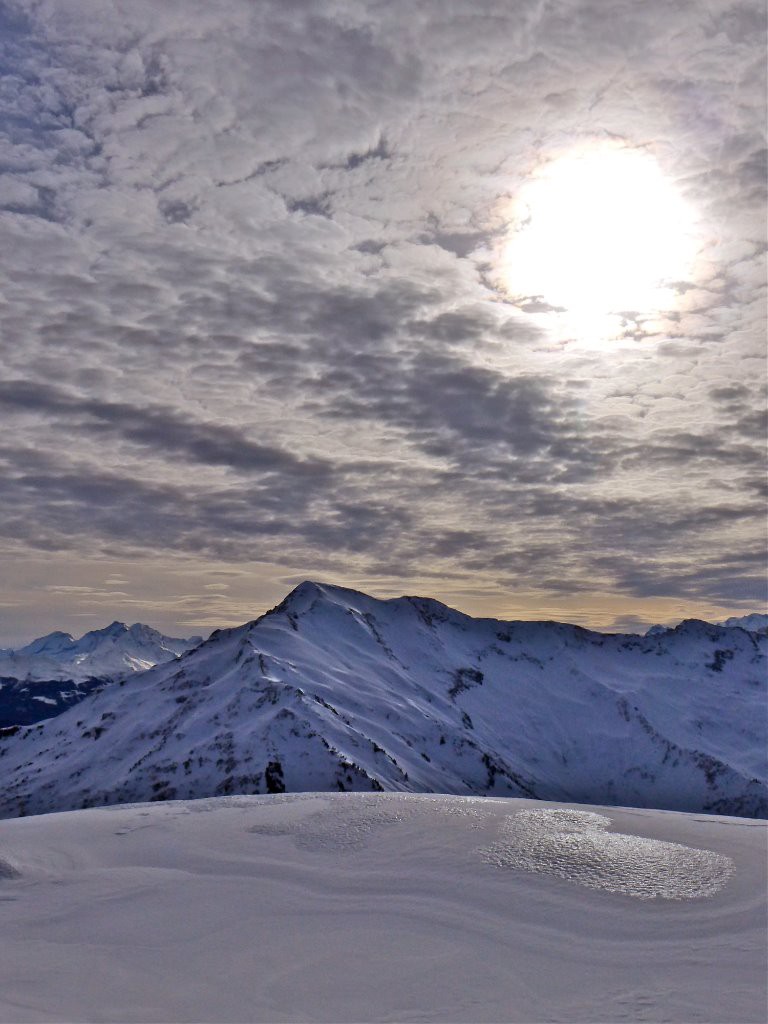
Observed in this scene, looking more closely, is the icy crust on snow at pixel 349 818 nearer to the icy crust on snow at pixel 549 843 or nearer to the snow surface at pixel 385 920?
the icy crust on snow at pixel 549 843

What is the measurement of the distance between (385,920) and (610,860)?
713 cm

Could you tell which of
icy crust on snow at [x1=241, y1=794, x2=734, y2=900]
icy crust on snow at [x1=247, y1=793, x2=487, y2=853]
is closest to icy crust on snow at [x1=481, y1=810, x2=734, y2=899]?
icy crust on snow at [x1=241, y1=794, x2=734, y2=900]

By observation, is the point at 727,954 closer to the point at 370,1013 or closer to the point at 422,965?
the point at 422,965

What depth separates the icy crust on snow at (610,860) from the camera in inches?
730

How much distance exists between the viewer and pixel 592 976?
Answer: 1389cm

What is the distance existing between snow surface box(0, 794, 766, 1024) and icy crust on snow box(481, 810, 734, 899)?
81 millimetres

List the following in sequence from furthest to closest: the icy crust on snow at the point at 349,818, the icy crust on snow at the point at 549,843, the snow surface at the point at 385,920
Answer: the icy crust on snow at the point at 349,818 → the icy crust on snow at the point at 549,843 → the snow surface at the point at 385,920

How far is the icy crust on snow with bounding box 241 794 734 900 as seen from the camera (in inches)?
745

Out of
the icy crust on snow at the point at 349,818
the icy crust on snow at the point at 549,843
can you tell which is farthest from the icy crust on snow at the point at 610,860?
the icy crust on snow at the point at 349,818

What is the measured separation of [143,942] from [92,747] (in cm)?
16345

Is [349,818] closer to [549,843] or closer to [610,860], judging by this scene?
[549,843]

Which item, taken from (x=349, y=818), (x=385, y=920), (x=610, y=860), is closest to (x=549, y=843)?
(x=610, y=860)

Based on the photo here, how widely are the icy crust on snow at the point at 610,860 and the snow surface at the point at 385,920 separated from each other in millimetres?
81

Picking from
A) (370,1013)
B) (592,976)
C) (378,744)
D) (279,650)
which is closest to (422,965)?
(370,1013)
